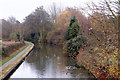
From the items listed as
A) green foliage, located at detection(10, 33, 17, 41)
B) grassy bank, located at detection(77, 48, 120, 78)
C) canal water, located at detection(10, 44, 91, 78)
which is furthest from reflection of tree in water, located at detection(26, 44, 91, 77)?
green foliage, located at detection(10, 33, 17, 41)

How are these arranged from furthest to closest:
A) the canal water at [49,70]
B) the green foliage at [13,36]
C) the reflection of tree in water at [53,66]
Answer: the green foliage at [13,36] → the reflection of tree in water at [53,66] → the canal water at [49,70]

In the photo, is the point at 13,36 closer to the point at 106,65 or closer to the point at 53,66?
the point at 53,66

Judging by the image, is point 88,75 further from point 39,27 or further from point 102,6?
point 39,27

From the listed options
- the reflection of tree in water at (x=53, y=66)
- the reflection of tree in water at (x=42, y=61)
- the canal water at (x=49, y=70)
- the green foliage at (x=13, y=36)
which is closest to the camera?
the canal water at (x=49, y=70)

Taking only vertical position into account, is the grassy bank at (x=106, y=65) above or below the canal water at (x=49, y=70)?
above

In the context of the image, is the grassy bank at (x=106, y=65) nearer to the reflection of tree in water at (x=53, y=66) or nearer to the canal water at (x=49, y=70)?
the canal water at (x=49, y=70)

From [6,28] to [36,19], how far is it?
38.4 ft

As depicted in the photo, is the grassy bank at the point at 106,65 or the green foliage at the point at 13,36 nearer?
the grassy bank at the point at 106,65

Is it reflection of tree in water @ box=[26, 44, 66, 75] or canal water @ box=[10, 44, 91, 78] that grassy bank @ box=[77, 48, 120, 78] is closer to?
canal water @ box=[10, 44, 91, 78]

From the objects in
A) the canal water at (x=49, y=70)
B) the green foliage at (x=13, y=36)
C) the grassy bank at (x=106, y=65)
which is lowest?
the canal water at (x=49, y=70)

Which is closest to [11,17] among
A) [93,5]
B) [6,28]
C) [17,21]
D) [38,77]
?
[17,21]

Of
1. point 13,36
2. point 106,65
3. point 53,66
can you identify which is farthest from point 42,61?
point 13,36

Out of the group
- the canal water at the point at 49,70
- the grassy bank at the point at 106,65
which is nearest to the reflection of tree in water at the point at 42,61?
the canal water at the point at 49,70

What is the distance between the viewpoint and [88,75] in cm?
1009
